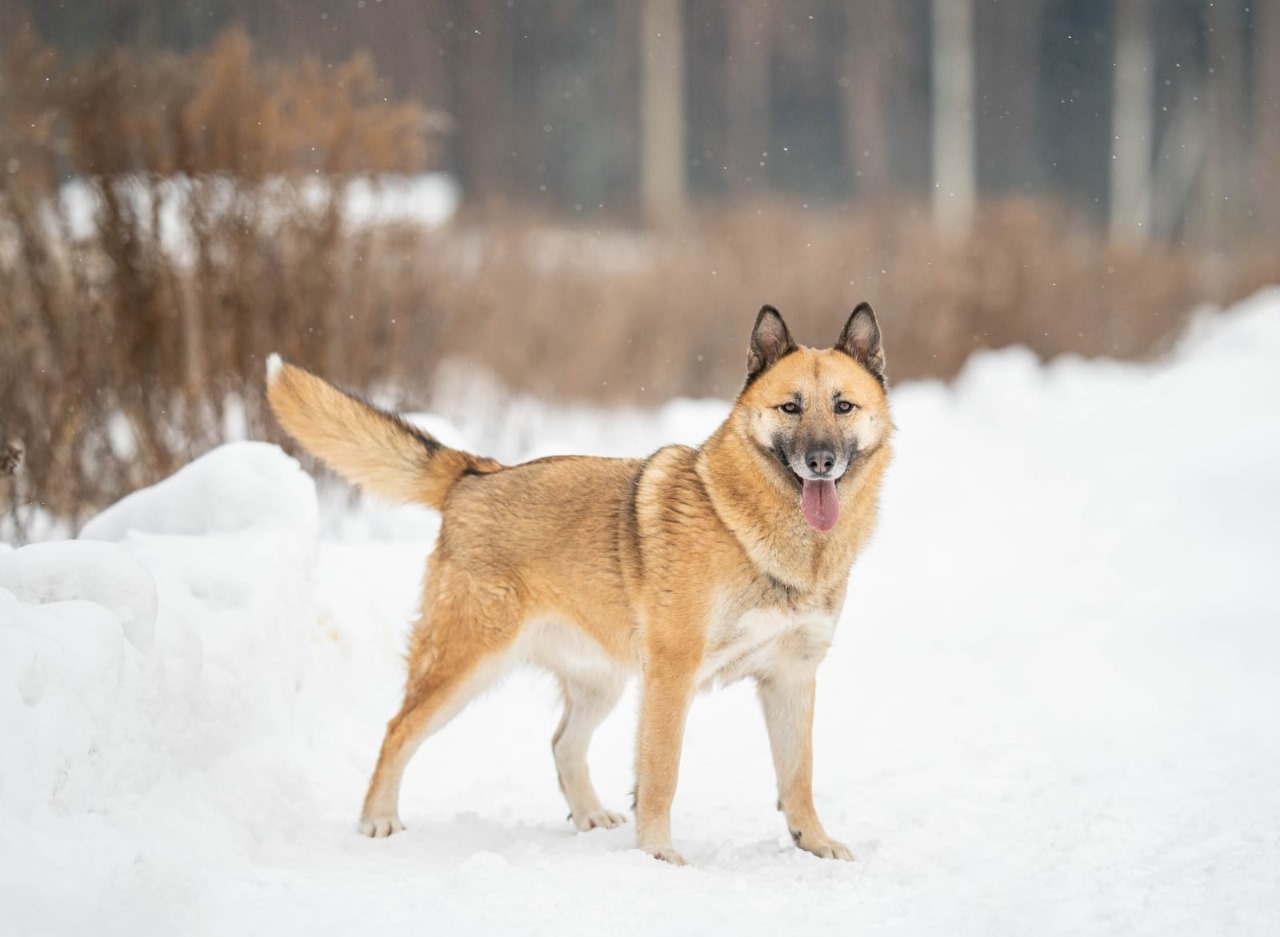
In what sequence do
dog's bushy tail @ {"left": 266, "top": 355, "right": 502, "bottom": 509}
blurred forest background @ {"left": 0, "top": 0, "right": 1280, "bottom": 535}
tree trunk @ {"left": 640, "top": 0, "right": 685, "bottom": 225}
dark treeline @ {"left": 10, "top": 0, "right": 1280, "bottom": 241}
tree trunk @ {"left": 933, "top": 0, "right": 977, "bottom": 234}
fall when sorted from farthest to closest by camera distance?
tree trunk @ {"left": 933, "top": 0, "right": 977, "bottom": 234}, tree trunk @ {"left": 640, "top": 0, "right": 685, "bottom": 225}, dark treeline @ {"left": 10, "top": 0, "right": 1280, "bottom": 241}, blurred forest background @ {"left": 0, "top": 0, "right": 1280, "bottom": 535}, dog's bushy tail @ {"left": 266, "top": 355, "right": 502, "bottom": 509}

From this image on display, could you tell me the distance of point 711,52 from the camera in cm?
2822

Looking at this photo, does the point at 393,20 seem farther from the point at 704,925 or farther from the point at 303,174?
the point at 704,925

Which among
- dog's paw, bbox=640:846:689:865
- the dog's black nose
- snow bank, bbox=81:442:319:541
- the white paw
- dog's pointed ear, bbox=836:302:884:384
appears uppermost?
dog's pointed ear, bbox=836:302:884:384

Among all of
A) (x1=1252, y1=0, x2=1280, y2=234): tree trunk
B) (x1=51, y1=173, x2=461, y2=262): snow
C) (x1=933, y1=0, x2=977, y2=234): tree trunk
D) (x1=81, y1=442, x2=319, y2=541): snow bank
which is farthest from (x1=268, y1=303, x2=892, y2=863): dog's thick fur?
(x1=933, y1=0, x2=977, y2=234): tree trunk

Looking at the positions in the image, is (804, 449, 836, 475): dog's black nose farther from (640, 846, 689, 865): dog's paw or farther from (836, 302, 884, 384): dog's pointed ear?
(640, 846, 689, 865): dog's paw

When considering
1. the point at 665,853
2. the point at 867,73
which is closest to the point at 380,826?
the point at 665,853

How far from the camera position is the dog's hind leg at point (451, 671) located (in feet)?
13.0

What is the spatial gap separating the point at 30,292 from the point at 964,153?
2416cm

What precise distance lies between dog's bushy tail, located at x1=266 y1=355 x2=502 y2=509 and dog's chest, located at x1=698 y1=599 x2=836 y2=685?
40.2 inches

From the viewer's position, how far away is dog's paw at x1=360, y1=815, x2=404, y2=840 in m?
3.89

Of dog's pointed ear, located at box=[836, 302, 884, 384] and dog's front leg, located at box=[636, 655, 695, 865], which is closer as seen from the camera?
dog's front leg, located at box=[636, 655, 695, 865]

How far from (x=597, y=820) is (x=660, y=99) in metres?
22.6

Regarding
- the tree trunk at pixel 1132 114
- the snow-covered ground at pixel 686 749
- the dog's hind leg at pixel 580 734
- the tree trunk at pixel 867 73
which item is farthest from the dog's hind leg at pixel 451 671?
the tree trunk at pixel 1132 114

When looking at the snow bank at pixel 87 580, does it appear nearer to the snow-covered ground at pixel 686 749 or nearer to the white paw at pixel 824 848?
the snow-covered ground at pixel 686 749
